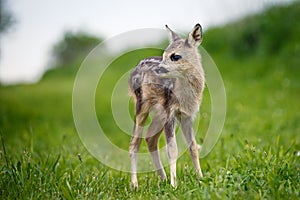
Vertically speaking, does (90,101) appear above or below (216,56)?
below

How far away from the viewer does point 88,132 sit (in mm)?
9539

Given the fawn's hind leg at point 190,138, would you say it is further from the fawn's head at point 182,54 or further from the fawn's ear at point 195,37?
the fawn's ear at point 195,37

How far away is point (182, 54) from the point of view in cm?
459

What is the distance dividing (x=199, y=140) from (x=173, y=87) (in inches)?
103

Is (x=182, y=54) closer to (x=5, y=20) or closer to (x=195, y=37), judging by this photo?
(x=195, y=37)

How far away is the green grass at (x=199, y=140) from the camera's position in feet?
13.7

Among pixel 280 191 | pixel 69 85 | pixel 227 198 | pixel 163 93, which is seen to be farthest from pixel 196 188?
pixel 69 85

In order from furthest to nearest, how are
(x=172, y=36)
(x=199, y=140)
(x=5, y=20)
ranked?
(x=5, y=20)
(x=199, y=140)
(x=172, y=36)

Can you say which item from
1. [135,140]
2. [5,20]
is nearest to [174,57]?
[135,140]

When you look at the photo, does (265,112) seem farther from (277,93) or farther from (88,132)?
(88,132)

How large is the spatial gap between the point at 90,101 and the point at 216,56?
4888mm

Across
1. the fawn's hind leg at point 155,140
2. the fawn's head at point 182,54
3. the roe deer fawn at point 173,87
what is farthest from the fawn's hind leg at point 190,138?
the fawn's head at point 182,54

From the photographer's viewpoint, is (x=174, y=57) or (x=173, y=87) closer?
(x=174, y=57)

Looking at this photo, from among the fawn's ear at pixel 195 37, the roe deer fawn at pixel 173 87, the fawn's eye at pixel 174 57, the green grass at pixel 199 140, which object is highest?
the fawn's ear at pixel 195 37
